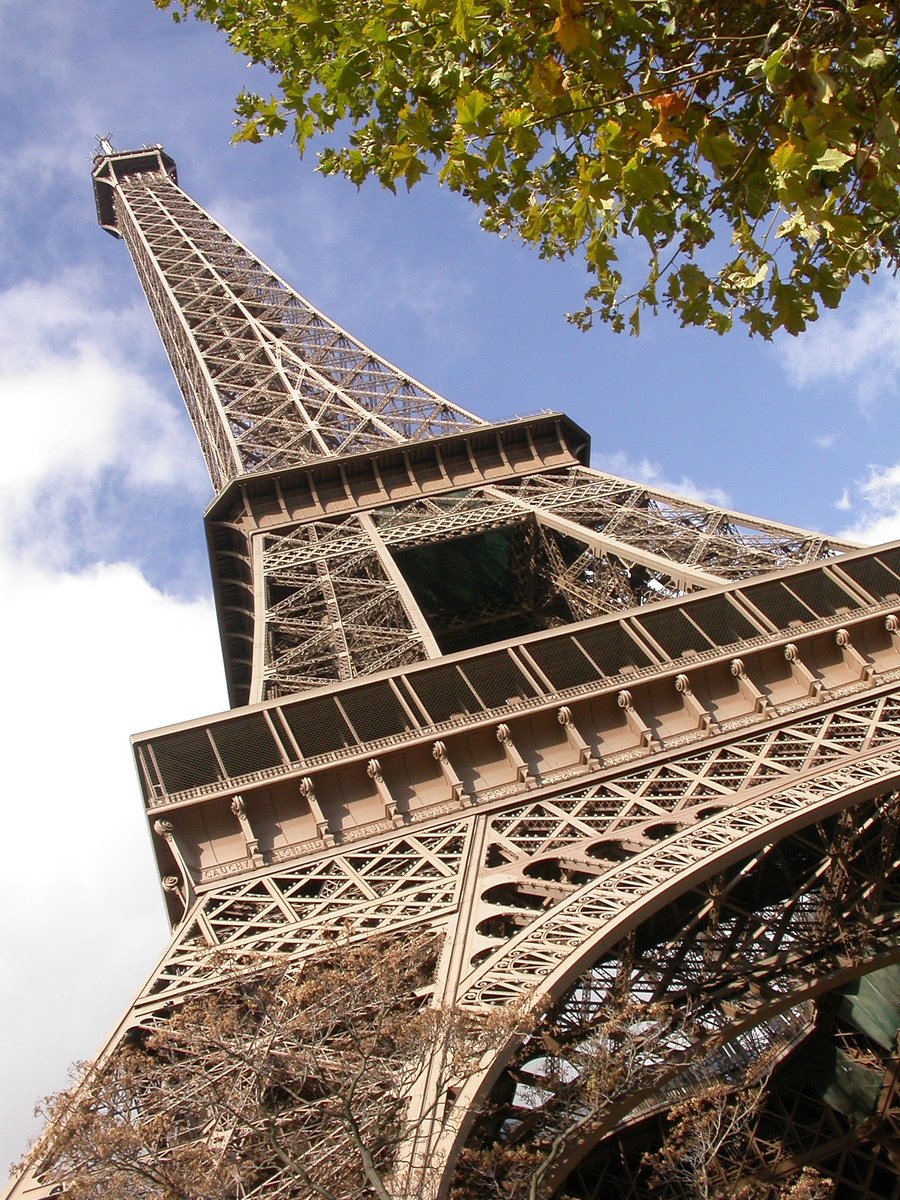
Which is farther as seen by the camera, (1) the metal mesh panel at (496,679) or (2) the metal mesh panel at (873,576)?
(2) the metal mesh panel at (873,576)

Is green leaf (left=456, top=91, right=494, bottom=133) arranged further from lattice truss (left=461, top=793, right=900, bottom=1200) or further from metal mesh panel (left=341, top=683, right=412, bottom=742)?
metal mesh panel (left=341, top=683, right=412, bottom=742)

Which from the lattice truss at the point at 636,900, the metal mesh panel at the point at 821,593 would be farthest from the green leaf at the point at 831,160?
the metal mesh panel at the point at 821,593

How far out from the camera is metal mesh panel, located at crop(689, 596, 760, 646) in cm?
2225

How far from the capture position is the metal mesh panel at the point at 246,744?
19.9 m

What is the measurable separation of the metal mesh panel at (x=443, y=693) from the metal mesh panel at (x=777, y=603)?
5885mm

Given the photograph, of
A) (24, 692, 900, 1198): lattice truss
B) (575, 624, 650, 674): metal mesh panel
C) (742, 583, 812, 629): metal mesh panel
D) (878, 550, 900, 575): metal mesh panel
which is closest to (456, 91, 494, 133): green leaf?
(24, 692, 900, 1198): lattice truss

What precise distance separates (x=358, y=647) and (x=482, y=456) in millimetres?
13167

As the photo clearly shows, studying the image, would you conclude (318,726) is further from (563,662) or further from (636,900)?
(636,900)

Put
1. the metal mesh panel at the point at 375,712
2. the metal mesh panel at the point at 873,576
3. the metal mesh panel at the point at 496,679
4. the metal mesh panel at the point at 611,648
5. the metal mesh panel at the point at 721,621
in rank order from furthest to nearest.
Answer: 1. the metal mesh panel at the point at 873,576
2. the metal mesh panel at the point at 721,621
3. the metal mesh panel at the point at 611,648
4. the metal mesh panel at the point at 496,679
5. the metal mesh panel at the point at 375,712

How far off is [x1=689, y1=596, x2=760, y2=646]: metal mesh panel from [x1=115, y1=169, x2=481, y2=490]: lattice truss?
1884 centimetres

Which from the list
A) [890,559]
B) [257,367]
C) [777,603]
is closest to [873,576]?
[890,559]

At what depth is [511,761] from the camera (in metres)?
20.0

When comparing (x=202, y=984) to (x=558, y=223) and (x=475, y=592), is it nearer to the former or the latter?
(x=558, y=223)

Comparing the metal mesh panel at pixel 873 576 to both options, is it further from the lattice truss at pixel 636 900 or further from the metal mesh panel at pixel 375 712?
the metal mesh panel at pixel 375 712
